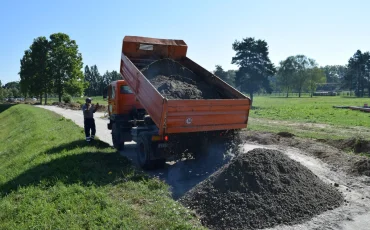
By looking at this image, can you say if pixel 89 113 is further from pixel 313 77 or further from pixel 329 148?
pixel 313 77

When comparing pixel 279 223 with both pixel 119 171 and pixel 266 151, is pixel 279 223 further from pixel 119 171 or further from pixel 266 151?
pixel 119 171

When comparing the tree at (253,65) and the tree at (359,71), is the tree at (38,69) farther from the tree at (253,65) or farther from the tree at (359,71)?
the tree at (359,71)

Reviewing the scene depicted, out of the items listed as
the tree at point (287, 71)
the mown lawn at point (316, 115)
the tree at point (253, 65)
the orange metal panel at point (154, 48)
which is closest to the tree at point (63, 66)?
the tree at point (253, 65)

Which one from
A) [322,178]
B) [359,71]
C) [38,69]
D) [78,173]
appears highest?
[359,71]

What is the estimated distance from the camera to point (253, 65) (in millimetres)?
40719

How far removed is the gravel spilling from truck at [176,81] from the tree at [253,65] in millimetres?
31729

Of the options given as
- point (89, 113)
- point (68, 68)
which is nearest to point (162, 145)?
point (89, 113)

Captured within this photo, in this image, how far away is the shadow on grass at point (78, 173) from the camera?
694cm

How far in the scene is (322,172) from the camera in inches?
326

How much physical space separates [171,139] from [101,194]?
2415 mm

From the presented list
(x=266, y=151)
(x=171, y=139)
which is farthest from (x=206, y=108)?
(x=266, y=151)

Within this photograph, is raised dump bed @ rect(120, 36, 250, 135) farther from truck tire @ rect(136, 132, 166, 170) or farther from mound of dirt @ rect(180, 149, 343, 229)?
mound of dirt @ rect(180, 149, 343, 229)

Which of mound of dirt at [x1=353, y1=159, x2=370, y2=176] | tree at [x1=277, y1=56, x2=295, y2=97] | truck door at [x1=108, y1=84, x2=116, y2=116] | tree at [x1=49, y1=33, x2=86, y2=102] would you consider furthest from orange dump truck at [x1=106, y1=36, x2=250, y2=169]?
tree at [x1=277, y1=56, x2=295, y2=97]

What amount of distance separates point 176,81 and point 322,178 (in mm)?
4646
